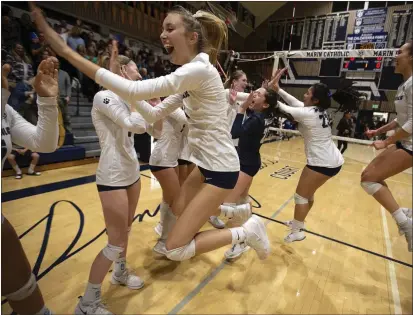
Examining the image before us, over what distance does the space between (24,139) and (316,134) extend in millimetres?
2387

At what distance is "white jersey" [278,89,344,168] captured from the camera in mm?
2553

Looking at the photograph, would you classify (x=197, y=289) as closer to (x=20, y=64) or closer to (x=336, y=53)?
(x=336, y=53)

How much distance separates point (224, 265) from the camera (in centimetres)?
256

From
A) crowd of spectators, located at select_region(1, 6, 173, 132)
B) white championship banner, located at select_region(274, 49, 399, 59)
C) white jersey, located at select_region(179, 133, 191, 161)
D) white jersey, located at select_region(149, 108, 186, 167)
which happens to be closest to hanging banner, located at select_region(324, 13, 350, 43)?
white championship banner, located at select_region(274, 49, 399, 59)

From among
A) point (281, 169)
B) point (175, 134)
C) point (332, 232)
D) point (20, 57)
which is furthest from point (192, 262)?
point (281, 169)

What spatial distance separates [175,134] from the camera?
2.62 metres

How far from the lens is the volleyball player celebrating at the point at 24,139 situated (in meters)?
1.15

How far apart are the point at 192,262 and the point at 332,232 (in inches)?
79.4

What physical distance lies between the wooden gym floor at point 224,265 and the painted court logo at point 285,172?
191cm

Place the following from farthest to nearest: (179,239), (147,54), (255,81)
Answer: (147,54), (255,81), (179,239)

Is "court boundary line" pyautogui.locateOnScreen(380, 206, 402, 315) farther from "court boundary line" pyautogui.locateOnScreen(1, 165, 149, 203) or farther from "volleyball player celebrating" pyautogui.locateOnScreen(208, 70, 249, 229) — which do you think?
"court boundary line" pyautogui.locateOnScreen(1, 165, 149, 203)

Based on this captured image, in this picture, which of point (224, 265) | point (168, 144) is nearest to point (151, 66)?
point (168, 144)

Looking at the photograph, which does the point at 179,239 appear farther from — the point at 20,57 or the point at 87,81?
the point at 87,81

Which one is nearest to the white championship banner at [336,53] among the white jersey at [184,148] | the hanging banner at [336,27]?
the white jersey at [184,148]
